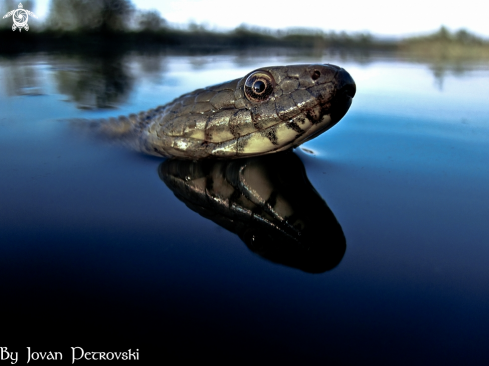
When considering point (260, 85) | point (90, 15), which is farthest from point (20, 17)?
point (260, 85)

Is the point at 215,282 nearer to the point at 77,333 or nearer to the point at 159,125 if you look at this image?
the point at 77,333

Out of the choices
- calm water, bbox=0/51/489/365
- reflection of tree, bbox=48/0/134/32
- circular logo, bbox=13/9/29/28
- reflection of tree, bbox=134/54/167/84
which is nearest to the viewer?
calm water, bbox=0/51/489/365

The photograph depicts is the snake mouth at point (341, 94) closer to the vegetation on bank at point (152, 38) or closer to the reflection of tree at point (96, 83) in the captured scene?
the reflection of tree at point (96, 83)

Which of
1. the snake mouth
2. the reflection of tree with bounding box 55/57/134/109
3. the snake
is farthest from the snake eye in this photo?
the reflection of tree with bounding box 55/57/134/109

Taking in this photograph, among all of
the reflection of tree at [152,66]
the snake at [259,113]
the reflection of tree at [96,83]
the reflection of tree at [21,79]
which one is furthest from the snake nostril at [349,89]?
the reflection of tree at [152,66]

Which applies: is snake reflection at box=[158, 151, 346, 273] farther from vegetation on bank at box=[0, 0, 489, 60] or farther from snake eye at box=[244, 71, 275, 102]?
vegetation on bank at box=[0, 0, 489, 60]

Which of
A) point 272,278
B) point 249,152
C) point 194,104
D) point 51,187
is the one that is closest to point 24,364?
point 272,278
